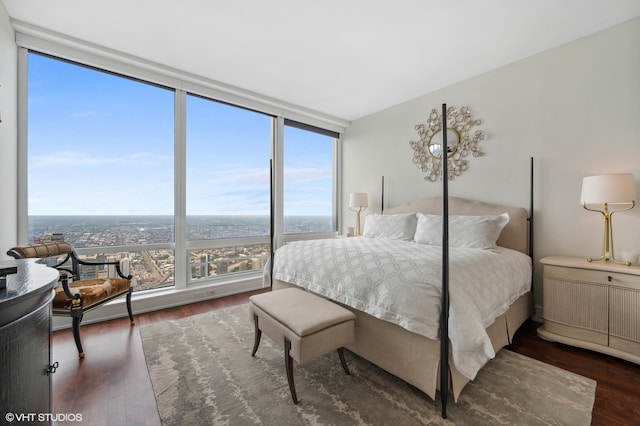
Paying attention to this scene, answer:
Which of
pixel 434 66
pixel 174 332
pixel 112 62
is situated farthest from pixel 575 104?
Answer: pixel 112 62

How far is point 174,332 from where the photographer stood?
265cm

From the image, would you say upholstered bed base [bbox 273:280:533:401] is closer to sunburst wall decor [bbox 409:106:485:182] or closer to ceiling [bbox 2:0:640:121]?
sunburst wall decor [bbox 409:106:485:182]

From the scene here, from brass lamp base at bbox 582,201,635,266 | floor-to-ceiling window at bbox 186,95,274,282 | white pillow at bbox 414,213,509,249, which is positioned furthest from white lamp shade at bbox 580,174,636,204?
floor-to-ceiling window at bbox 186,95,274,282

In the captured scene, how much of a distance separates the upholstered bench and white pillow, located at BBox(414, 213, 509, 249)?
1.69 metres

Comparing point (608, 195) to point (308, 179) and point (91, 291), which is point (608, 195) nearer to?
point (308, 179)

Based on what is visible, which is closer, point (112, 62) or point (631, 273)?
point (631, 273)

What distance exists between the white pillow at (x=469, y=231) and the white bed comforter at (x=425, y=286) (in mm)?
181

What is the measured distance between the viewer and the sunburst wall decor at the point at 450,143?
352cm

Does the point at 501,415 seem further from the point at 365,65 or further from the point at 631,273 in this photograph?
the point at 365,65

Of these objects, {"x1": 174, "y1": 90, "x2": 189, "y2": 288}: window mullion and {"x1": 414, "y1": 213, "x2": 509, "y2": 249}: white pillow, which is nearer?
{"x1": 414, "y1": 213, "x2": 509, "y2": 249}: white pillow

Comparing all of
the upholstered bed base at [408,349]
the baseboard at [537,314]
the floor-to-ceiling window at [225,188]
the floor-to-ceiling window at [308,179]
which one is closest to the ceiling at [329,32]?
the floor-to-ceiling window at [225,188]

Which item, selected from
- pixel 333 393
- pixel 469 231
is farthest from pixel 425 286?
pixel 469 231

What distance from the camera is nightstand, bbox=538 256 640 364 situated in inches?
82.8

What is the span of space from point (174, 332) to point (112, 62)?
300cm
